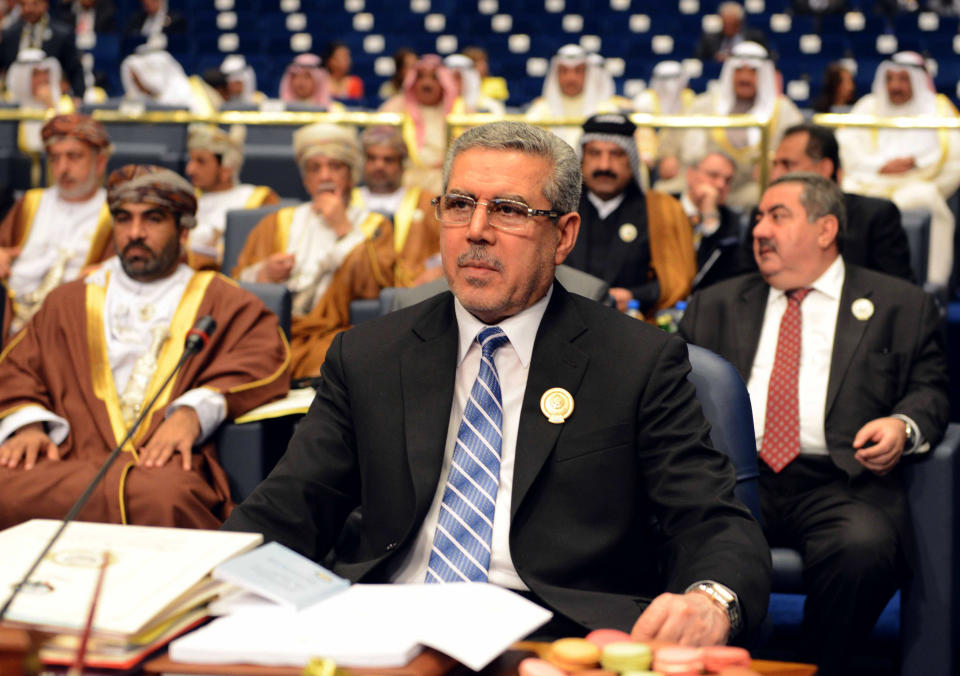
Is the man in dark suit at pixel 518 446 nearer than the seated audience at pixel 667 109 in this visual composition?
Yes

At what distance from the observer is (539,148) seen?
204cm

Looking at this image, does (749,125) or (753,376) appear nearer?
(753,376)

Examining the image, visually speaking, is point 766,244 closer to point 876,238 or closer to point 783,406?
point 783,406

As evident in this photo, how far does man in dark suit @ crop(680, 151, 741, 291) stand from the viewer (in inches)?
202

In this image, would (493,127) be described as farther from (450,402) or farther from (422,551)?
(422,551)

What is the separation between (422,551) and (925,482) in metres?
1.56

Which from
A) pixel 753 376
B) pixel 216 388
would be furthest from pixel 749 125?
pixel 216 388

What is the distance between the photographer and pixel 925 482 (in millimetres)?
3072

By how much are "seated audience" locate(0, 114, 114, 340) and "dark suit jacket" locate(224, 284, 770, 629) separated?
3730 millimetres

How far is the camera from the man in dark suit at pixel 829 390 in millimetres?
2979

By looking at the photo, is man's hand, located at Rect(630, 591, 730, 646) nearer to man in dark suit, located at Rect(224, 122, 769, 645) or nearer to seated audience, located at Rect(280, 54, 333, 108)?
man in dark suit, located at Rect(224, 122, 769, 645)

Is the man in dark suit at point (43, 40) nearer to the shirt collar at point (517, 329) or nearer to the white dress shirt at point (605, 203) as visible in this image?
the white dress shirt at point (605, 203)

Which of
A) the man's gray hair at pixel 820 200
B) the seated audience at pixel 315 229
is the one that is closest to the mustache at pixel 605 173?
the seated audience at pixel 315 229

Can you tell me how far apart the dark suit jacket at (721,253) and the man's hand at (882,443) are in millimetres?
1793
